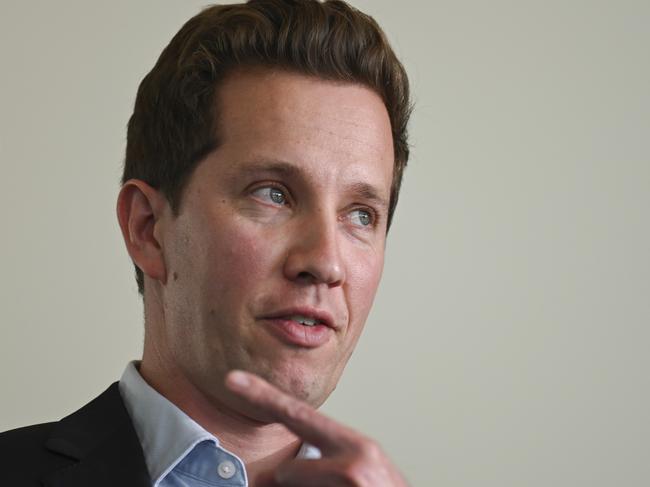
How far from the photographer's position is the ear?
1.89 metres

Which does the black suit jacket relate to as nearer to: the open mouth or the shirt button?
the shirt button

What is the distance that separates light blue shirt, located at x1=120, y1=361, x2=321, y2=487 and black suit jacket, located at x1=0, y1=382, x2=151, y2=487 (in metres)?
0.03

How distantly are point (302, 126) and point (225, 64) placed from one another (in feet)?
0.72

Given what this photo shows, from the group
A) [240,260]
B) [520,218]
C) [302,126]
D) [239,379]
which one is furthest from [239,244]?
[520,218]

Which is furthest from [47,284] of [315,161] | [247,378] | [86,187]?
[247,378]

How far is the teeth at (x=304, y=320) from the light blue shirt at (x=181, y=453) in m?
0.26

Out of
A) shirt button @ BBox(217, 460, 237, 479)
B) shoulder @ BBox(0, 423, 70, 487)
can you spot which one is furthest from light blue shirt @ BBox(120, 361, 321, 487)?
shoulder @ BBox(0, 423, 70, 487)

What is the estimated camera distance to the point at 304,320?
5.71ft

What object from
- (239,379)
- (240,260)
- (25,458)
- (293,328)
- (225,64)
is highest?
(225,64)

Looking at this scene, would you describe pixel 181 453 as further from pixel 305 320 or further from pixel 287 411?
pixel 287 411

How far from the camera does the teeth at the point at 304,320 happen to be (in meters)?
1.73

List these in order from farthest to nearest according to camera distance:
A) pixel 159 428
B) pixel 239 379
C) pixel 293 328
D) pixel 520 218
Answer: pixel 520 218 → pixel 159 428 → pixel 293 328 → pixel 239 379

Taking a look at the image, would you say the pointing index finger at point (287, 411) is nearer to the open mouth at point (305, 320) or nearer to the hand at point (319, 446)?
the hand at point (319, 446)

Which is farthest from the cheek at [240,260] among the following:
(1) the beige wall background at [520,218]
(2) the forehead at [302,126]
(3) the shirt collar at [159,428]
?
(1) the beige wall background at [520,218]
